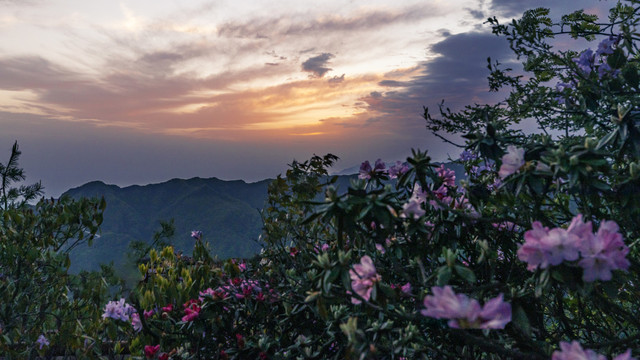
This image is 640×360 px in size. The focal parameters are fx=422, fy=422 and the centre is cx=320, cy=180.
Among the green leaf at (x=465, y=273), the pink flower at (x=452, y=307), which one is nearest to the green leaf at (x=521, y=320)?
the green leaf at (x=465, y=273)

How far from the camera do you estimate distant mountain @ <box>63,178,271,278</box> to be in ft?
96.7

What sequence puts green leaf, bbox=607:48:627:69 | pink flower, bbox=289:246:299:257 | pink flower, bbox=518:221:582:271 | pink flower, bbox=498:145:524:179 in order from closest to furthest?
pink flower, bbox=518:221:582:271 < pink flower, bbox=498:145:524:179 < green leaf, bbox=607:48:627:69 < pink flower, bbox=289:246:299:257

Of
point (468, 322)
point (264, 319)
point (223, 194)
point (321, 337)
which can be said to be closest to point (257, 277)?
point (264, 319)

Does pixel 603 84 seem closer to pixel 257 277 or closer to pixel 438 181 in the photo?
pixel 438 181

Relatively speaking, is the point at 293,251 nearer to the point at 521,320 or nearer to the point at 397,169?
the point at 397,169

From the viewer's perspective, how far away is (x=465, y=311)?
128cm

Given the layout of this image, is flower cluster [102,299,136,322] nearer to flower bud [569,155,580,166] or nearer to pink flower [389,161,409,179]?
pink flower [389,161,409,179]

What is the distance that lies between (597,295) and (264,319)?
1.97 metres

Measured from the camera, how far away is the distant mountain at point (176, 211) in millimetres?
29469

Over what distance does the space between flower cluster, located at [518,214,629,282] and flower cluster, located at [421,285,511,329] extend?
0.22m

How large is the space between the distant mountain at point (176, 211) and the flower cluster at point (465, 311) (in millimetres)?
27671

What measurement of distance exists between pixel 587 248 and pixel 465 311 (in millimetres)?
460

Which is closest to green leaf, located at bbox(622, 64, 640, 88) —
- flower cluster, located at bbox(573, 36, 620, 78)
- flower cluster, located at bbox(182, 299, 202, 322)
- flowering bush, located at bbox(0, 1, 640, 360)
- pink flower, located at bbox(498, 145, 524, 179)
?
flowering bush, located at bbox(0, 1, 640, 360)

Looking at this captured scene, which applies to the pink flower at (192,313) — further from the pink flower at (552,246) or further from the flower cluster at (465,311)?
the pink flower at (552,246)
